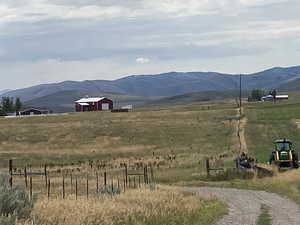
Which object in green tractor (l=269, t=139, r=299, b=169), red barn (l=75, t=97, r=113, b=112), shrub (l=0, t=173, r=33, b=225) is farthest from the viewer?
red barn (l=75, t=97, r=113, b=112)

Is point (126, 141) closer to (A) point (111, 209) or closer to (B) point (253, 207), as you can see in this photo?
(B) point (253, 207)

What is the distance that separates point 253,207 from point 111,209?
8.68 m

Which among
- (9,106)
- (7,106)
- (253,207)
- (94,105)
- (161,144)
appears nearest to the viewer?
(253,207)

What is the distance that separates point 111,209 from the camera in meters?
19.1

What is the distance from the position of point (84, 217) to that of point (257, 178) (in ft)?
84.6

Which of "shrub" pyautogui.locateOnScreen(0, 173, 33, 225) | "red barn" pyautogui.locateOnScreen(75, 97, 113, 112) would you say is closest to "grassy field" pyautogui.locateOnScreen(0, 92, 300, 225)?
"shrub" pyautogui.locateOnScreen(0, 173, 33, 225)

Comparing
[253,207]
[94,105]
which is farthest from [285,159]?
[94,105]

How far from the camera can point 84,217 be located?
1698 cm

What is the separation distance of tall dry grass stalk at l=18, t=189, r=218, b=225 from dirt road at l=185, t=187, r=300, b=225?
4.37 ft

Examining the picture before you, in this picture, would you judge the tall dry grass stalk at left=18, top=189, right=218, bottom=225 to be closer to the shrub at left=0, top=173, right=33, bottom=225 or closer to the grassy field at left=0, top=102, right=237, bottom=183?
the shrub at left=0, top=173, right=33, bottom=225

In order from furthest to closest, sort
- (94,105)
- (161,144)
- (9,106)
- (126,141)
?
1. (9,106)
2. (94,105)
3. (126,141)
4. (161,144)

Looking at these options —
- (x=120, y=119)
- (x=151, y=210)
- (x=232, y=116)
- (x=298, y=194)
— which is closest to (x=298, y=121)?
(x=232, y=116)

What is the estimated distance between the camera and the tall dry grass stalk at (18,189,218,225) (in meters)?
16.9

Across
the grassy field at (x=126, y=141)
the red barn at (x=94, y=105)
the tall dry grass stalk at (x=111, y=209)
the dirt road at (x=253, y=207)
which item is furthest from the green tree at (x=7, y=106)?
the tall dry grass stalk at (x=111, y=209)
